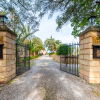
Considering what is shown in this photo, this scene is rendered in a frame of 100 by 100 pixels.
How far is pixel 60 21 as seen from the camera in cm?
527

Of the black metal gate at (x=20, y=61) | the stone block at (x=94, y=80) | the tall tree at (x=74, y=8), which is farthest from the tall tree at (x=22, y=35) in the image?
the stone block at (x=94, y=80)

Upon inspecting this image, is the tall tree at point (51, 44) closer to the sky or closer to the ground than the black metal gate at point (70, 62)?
closer to the sky

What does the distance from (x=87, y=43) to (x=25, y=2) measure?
17.2ft

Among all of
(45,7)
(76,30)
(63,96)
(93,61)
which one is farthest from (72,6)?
(63,96)

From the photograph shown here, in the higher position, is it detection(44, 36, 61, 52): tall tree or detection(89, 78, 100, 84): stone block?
detection(44, 36, 61, 52): tall tree

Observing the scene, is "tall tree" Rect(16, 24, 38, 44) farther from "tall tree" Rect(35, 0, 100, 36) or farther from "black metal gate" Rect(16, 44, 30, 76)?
"tall tree" Rect(35, 0, 100, 36)

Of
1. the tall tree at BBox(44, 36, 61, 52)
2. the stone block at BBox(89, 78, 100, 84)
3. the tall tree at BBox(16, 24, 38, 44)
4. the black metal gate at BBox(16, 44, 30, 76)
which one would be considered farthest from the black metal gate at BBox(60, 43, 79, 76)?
the tall tree at BBox(44, 36, 61, 52)

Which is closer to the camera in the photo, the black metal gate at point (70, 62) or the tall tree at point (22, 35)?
the black metal gate at point (70, 62)

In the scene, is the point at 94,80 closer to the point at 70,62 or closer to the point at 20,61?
the point at 70,62

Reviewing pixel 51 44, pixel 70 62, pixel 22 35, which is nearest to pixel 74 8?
pixel 70 62

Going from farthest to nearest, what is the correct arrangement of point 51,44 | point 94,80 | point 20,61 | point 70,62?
point 51,44
point 20,61
point 70,62
point 94,80

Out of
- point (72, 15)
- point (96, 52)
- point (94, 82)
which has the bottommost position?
point (94, 82)

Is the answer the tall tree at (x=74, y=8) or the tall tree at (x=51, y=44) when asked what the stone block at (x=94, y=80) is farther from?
the tall tree at (x=51, y=44)

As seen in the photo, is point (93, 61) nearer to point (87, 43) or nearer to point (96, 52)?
point (96, 52)
